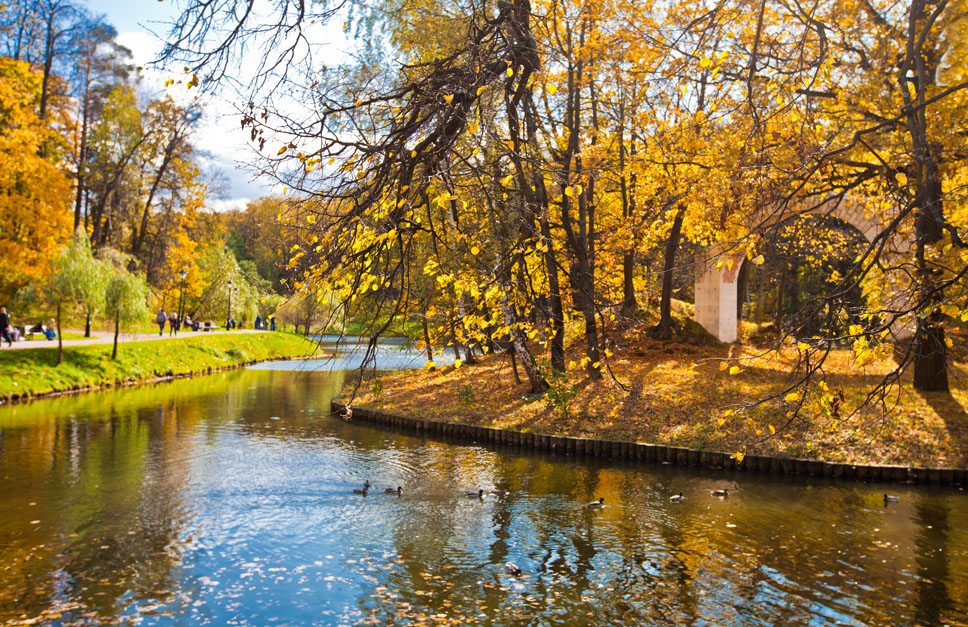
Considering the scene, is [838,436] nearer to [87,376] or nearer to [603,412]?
[603,412]

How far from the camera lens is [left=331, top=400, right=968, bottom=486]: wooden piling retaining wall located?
11.3 metres

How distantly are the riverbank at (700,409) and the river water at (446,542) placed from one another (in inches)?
42.0

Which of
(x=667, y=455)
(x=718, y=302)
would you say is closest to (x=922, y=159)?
(x=667, y=455)

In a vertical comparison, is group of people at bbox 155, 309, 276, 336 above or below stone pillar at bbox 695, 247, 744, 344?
below

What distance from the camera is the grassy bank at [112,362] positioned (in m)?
21.1

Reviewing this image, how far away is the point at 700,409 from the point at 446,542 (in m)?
7.61

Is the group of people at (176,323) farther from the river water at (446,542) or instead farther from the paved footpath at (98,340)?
the river water at (446,542)

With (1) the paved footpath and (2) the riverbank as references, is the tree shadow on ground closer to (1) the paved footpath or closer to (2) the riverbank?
(2) the riverbank

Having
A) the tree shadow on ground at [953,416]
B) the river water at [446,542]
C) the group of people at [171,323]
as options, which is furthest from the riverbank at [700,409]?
the group of people at [171,323]

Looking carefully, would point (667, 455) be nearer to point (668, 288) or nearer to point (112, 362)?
point (668, 288)

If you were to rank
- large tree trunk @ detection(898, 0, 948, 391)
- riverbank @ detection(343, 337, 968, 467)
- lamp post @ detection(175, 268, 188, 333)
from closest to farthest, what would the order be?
1. large tree trunk @ detection(898, 0, 948, 391)
2. riverbank @ detection(343, 337, 968, 467)
3. lamp post @ detection(175, 268, 188, 333)

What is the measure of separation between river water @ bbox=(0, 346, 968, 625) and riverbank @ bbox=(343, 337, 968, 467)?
107cm

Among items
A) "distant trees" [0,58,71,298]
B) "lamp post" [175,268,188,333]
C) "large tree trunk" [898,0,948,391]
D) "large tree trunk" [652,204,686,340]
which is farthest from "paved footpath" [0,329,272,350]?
"large tree trunk" [898,0,948,391]

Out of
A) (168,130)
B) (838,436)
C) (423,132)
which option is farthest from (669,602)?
(168,130)
